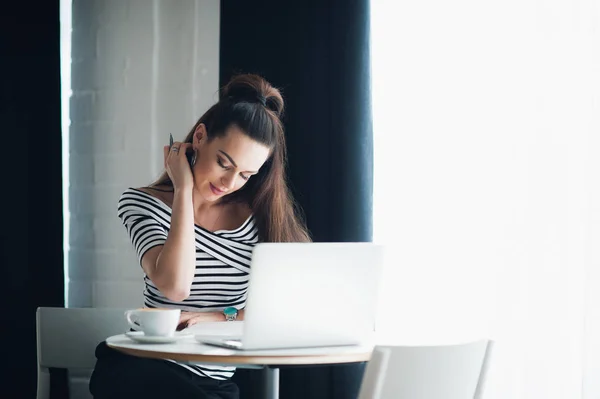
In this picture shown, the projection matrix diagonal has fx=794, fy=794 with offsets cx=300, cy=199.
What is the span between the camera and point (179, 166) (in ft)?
6.63

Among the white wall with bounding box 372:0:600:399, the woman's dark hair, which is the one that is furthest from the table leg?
the white wall with bounding box 372:0:600:399

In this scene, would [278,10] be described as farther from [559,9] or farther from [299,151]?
[559,9]

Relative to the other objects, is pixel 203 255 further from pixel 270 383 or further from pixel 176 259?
pixel 270 383

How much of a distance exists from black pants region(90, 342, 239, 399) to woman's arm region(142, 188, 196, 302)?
18cm

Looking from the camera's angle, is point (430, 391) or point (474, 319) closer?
point (430, 391)

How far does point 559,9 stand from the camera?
91.7 inches

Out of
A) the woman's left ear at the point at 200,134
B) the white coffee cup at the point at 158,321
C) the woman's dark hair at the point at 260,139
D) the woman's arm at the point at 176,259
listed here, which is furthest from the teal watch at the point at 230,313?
the woman's left ear at the point at 200,134

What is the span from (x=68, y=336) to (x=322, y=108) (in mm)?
1121

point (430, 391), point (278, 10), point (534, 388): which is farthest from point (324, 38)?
point (430, 391)

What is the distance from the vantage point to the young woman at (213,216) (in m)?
1.86

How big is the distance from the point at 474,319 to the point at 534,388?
0.87ft

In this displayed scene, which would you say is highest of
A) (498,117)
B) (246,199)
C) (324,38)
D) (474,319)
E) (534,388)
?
(324,38)

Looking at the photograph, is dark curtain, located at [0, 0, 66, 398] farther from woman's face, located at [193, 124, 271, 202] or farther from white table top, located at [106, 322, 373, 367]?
white table top, located at [106, 322, 373, 367]

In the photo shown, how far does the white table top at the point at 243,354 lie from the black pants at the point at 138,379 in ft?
0.30
